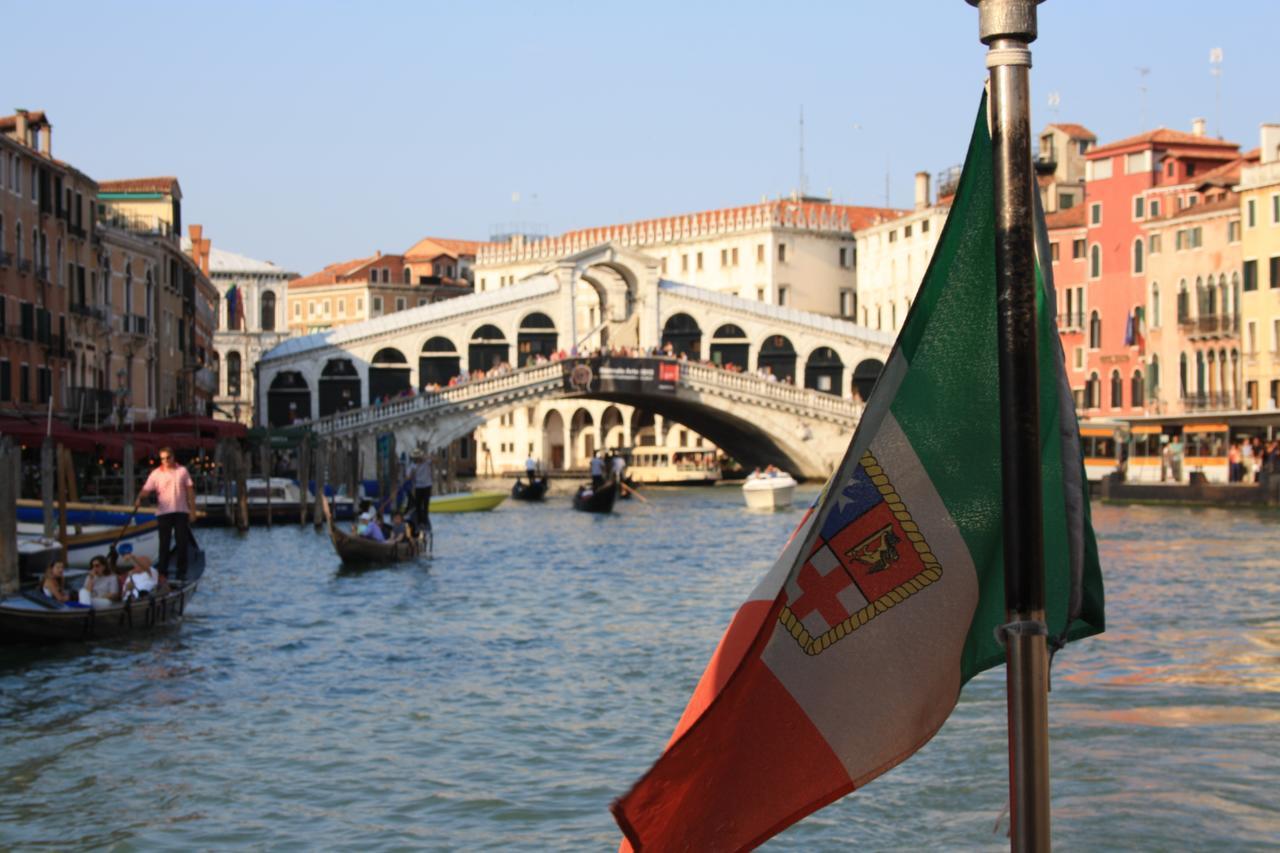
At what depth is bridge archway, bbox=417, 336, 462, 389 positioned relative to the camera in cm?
3916

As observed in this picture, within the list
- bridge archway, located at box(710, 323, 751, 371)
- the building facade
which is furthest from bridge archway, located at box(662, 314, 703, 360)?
the building facade

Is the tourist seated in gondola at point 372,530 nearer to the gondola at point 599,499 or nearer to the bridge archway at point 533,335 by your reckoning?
the gondola at point 599,499

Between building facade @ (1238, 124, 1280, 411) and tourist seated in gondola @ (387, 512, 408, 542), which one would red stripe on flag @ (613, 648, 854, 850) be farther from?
building facade @ (1238, 124, 1280, 411)

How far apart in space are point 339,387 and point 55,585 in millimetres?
27561

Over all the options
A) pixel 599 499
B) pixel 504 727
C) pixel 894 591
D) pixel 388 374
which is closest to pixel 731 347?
pixel 388 374

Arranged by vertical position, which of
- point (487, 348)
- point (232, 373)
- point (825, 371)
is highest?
point (232, 373)

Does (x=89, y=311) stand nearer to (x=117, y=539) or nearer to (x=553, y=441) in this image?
(x=117, y=539)

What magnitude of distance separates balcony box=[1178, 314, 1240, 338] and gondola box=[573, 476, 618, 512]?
10.2 metres

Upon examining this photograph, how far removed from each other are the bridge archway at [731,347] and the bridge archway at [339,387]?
7931mm

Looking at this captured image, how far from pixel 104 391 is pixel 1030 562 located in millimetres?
26285

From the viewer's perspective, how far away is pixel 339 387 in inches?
1507

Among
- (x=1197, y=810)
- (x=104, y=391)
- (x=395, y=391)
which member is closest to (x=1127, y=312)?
(x=395, y=391)

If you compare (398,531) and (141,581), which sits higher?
(398,531)

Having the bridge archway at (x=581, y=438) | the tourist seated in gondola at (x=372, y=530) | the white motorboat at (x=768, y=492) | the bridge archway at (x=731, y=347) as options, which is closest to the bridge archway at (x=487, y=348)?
the bridge archway at (x=731, y=347)
